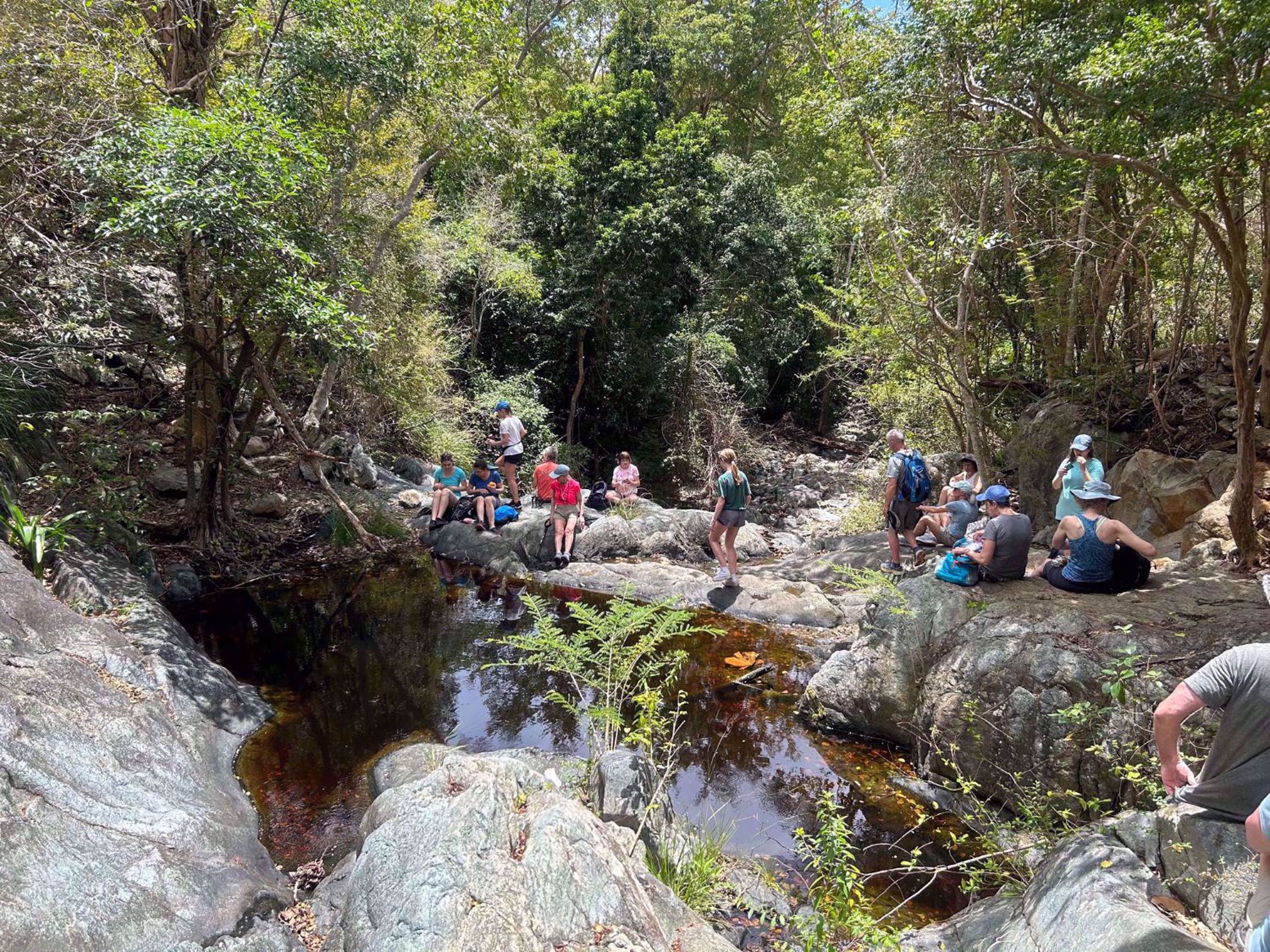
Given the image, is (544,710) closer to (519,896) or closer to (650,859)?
(650,859)

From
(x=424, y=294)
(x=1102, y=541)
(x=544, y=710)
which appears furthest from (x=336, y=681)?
(x=424, y=294)

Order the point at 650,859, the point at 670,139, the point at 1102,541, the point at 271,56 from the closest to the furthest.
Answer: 1. the point at 650,859
2. the point at 1102,541
3. the point at 271,56
4. the point at 670,139

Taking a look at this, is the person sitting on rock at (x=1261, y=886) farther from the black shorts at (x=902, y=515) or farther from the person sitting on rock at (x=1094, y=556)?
the black shorts at (x=902, y=515)

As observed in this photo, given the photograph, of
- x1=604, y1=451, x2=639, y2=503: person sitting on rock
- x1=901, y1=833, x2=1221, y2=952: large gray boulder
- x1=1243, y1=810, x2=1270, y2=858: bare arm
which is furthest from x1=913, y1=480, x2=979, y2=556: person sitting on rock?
x1=1243, y1=810, x2=1270, y2=858: bare arm

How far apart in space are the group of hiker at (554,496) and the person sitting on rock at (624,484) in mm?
11

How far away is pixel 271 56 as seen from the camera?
9.20 m

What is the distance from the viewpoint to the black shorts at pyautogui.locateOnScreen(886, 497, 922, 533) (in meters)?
8.73

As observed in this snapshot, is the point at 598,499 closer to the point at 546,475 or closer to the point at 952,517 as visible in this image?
the point at 546,475

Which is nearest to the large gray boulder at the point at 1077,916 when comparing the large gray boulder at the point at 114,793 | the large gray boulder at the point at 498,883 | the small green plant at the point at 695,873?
the small green plant at the point at 695,873

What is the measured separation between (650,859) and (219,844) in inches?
93.5

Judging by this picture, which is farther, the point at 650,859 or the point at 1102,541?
the point at 1102,541

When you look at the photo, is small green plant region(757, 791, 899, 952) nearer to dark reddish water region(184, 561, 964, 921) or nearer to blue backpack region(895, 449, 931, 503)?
dark reddish water region(184, 561, 964, 921)

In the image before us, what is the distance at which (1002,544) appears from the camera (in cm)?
588

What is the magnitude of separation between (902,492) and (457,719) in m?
5.66
